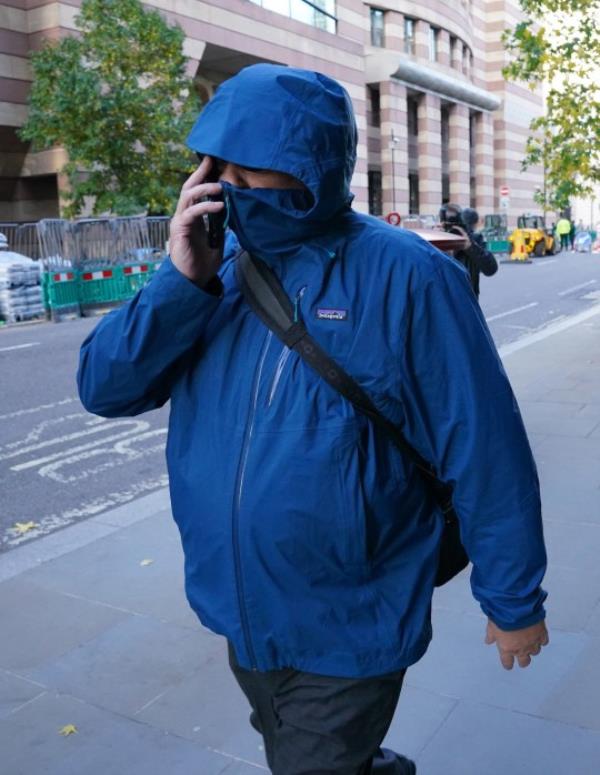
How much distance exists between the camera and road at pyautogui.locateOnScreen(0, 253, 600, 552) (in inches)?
221

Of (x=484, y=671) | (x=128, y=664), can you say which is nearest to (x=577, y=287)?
(x=484, y=671)

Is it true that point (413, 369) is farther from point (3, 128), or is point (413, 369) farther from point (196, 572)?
point (3, 128)

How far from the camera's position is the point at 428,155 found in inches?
2016

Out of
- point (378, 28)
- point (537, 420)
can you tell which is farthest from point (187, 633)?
point (378, 28)

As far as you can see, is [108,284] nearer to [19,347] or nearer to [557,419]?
[19,347]

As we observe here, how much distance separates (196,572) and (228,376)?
1.39 feet

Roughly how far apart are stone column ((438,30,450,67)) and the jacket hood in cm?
5466

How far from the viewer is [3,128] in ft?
94.6

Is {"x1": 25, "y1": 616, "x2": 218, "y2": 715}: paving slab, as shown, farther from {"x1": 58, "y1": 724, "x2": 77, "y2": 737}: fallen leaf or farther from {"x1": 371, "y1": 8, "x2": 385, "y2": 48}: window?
{"x1": 371, "y1": 8, "x2": 385, "y2": 48}: window

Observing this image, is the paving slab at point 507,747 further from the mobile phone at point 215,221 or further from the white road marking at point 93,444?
the white road marking at point 93,444

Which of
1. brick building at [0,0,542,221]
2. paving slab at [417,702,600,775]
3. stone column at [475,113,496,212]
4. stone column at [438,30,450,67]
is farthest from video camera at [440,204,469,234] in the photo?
stone column at [475,113,496,212]

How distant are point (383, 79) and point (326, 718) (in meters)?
48.0

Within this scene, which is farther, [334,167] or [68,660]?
[68,660]

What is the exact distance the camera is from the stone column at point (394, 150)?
154 ft
